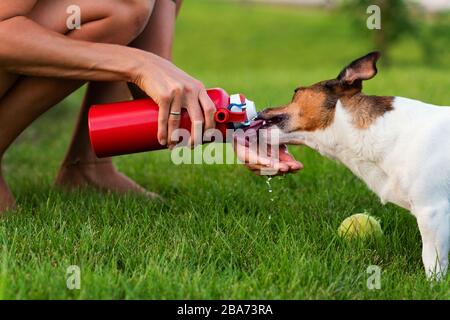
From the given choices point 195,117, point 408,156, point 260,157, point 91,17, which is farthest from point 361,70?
point 91,17

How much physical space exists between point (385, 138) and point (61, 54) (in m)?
1.20

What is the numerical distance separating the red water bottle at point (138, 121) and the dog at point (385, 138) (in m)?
0.19

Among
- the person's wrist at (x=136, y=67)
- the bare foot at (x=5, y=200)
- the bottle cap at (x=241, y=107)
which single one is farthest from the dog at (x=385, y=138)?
the bare foot at (x=5, y=200)

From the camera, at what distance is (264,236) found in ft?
8.87

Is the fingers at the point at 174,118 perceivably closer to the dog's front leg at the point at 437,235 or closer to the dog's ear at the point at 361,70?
the dog's ear at the point at 361,70

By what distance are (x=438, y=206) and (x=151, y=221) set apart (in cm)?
107

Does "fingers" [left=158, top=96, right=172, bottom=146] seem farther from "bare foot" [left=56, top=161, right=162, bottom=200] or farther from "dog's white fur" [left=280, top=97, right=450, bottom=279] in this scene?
"bare foot" [left=56, top=161, right=162, bottom=200]

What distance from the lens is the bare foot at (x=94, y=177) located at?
3.51m

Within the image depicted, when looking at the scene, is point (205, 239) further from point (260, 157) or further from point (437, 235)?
point (437, 235)

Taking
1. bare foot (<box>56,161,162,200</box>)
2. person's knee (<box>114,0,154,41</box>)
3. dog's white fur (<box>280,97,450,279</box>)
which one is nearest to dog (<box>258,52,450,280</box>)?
dog's white fur (<box>280,97,450,279</box>)

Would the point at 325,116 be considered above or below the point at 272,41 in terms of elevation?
below
